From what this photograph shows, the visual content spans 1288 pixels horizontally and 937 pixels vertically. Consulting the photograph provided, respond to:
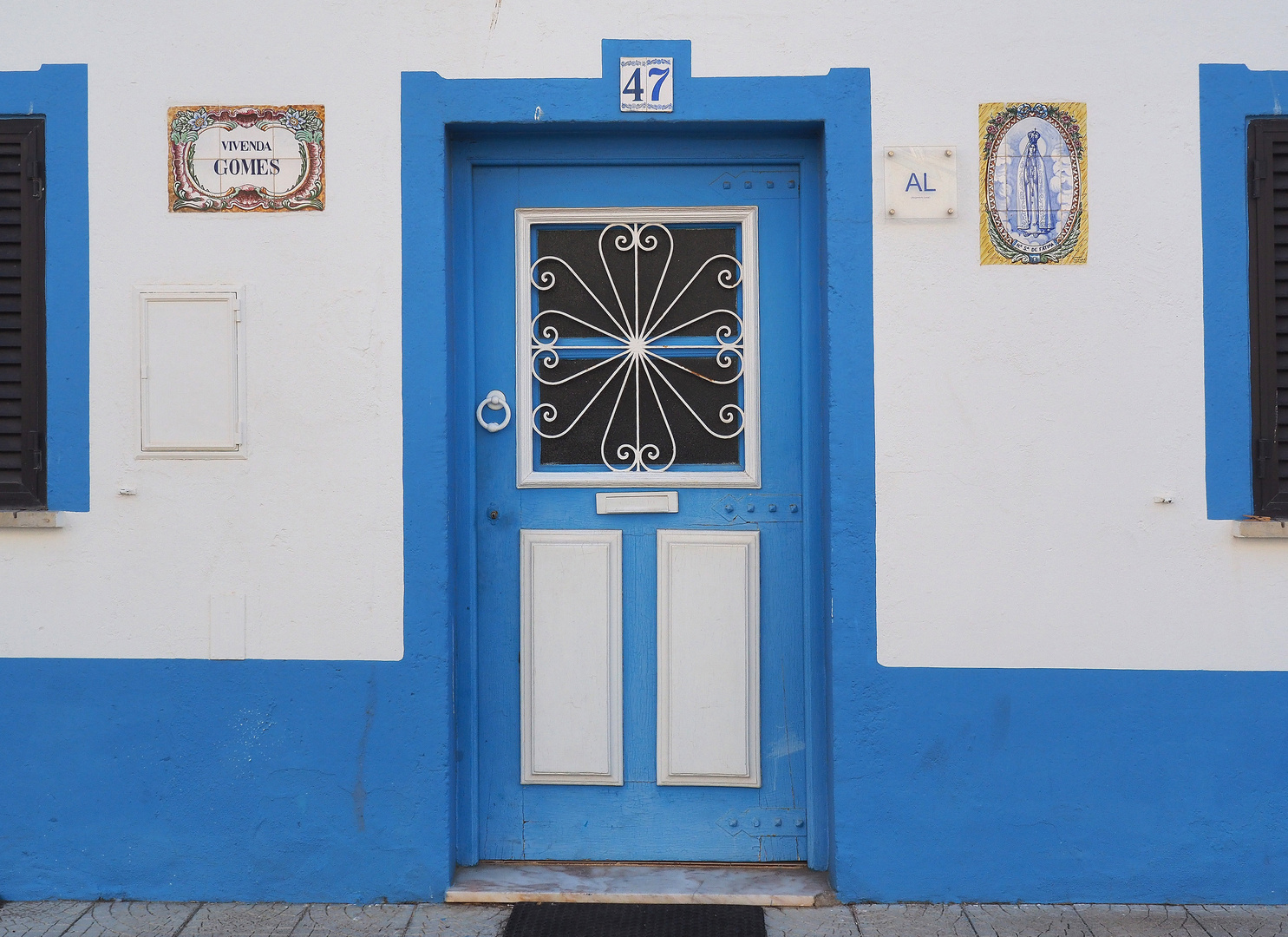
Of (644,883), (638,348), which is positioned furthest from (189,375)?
(644,883)

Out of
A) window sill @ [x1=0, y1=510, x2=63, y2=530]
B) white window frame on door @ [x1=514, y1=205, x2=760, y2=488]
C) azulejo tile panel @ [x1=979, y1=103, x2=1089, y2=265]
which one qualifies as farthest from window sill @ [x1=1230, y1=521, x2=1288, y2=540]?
window sill @ [x1=0, y1=510, x2=63, y2=530]

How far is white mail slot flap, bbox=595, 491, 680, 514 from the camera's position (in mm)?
3383

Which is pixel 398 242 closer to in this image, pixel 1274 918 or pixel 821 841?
pixel 821 841

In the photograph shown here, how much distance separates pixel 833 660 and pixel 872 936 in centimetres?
85

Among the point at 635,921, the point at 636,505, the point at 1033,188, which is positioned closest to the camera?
the point at 635,921

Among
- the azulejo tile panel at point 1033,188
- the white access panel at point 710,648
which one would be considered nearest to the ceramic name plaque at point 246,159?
the white access panel at point 710,648

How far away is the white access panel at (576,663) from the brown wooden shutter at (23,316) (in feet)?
5.58

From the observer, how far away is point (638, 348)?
3.42m

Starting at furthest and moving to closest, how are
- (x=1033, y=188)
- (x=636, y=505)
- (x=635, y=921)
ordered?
1. (x=636, y=505)
2. (x=1033, y=188)
3. (x=635, y=921)

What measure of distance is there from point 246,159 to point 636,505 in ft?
5.79

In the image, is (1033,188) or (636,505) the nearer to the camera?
(1033,188)

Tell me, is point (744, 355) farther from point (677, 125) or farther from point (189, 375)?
point (189, 375)

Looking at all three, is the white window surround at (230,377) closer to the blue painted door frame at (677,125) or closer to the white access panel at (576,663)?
the blue painted door frame at (677,125)

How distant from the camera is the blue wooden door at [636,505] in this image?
3395 mm
